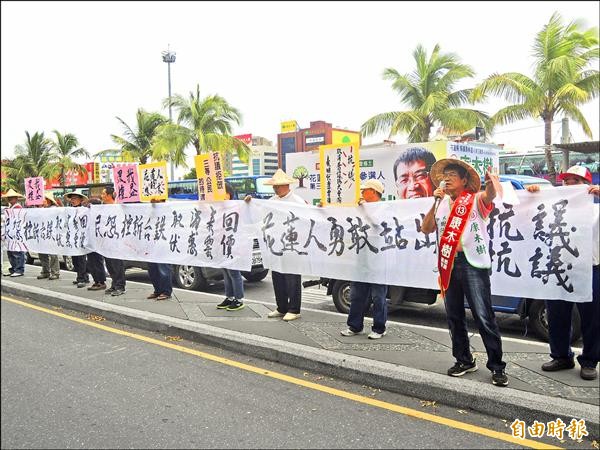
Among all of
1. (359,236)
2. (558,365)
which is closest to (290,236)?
(359,236)

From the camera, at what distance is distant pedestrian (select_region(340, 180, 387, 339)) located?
5141mm

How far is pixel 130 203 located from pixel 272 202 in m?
3.23

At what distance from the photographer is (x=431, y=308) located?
7145 mm

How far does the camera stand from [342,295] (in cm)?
676

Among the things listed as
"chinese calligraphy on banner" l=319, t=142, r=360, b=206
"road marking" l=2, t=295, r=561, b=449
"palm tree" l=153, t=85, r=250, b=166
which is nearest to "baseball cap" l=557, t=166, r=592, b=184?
"road marking" l=2, t=295, r=561, b=449

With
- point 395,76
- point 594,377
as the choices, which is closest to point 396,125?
point 395,76

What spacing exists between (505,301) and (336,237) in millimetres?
2016

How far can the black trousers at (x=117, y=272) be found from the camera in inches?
314

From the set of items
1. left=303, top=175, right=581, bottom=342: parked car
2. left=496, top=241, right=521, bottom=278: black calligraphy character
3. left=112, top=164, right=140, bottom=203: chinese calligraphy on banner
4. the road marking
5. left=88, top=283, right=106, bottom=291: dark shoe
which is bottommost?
the road marking

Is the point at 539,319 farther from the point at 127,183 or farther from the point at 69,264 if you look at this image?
the point at 69,264

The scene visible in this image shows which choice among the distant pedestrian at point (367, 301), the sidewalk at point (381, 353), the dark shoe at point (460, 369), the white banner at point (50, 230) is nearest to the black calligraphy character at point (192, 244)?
the sidewalk at point (381, 353)

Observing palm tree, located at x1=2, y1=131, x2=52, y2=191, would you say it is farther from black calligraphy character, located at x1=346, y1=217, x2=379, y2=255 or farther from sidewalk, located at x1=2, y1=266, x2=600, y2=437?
black calligraphy character, located at x1=346, y1=217, x2=379, y2=255

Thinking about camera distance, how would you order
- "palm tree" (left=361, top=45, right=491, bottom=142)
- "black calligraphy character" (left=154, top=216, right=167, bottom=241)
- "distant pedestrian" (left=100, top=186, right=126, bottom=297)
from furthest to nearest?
"palm tree" (left=361, top=45, right=491, bottom=142)
"distant pedestrian" (left=100, top=186, right=126, bottom=297)
"black calligraphy character" (left=154, top=216, right=167, bottom=241)

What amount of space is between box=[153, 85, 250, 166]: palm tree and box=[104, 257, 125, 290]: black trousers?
601 inches
